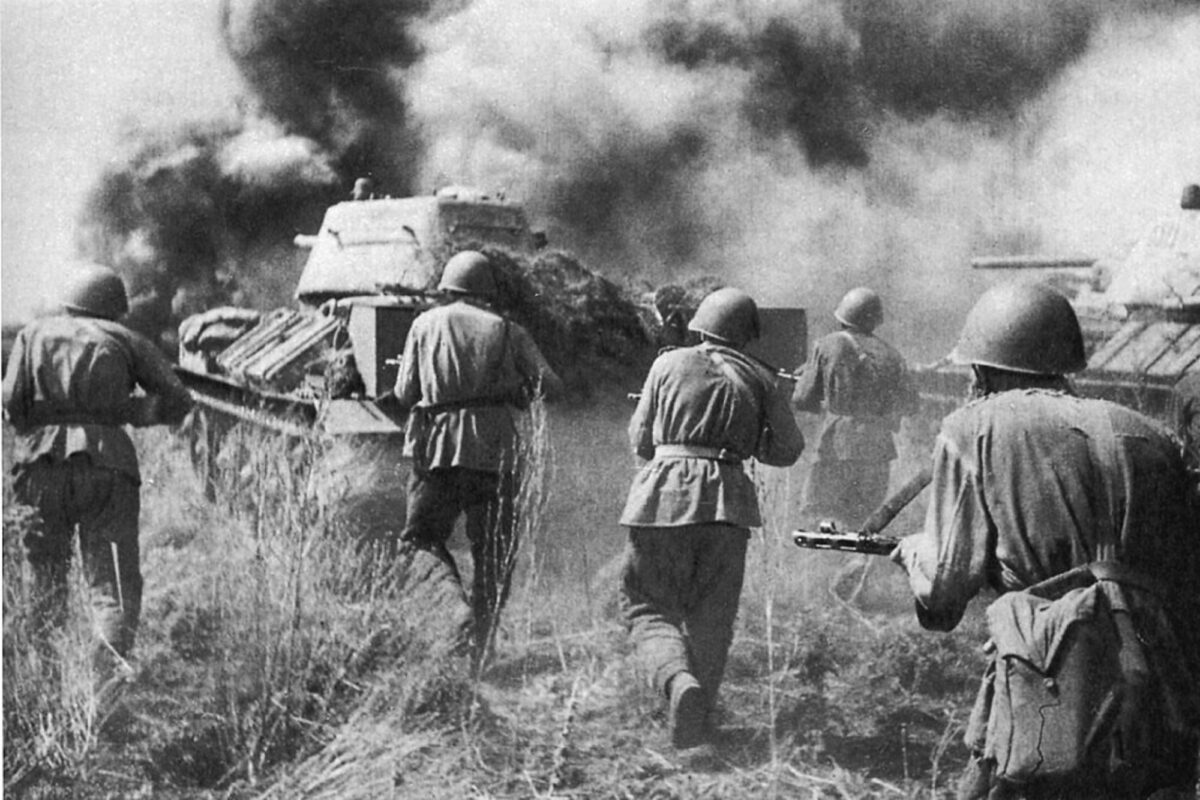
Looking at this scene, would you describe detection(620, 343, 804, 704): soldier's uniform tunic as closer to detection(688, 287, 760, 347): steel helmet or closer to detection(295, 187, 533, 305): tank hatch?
detection(688, 287, 760, 347): steel helmet

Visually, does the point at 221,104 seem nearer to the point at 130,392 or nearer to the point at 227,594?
the point at 130,392

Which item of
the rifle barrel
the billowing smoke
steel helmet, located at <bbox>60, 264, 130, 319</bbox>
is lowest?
the rifle barrel

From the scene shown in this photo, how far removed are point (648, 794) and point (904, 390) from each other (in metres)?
1.57

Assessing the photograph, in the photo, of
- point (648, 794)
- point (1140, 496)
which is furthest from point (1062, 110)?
point (648, 794)

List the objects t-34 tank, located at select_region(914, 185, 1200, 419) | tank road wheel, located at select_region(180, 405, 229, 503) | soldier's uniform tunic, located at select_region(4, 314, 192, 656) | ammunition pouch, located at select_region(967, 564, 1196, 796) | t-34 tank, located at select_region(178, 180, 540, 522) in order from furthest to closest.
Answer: tank road wheel, located at select_region(180, 405, 229, 503) → t-34 tank, located at select_region(178, 180, 540, 522) → soldier's uniform tunic, located at select_region(4, 314, 192, 656) → t-34 tank, located at select_region(914, 185, 1200, 419) → ammunition pouch, located at select_region(967, 564, 1196, 796)

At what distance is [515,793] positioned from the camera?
4559 mm

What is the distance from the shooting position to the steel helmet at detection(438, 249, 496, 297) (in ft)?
17.3

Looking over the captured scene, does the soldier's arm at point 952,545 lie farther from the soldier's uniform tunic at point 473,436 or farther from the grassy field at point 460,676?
the soldier's uniform tunic at point 473,436

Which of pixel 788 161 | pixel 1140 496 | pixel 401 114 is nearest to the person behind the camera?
pixel 1140 496

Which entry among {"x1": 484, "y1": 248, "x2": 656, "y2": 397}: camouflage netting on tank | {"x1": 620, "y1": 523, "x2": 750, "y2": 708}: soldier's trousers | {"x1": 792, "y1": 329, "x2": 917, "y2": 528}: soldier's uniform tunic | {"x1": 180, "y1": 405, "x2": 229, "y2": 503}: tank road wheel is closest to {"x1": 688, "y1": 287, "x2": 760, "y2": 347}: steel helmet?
{"x1": 792, "y1": 329, "x2": 917, "y2": 528}: soldier's uniform tunic

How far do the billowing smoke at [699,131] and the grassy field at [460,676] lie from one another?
76 cm

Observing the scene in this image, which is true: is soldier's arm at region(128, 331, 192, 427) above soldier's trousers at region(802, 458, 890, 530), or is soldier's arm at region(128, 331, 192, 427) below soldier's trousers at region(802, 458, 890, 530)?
above

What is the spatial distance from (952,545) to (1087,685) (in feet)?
1.37

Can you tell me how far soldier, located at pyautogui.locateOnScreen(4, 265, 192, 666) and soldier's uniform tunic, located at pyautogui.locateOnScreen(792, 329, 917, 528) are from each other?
7.93 feet
